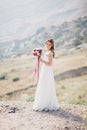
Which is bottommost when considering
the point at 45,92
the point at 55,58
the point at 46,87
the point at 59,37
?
the point at 45,92

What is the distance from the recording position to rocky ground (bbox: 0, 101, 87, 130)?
393 inches

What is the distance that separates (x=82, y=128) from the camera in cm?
1012

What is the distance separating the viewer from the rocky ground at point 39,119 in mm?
9971

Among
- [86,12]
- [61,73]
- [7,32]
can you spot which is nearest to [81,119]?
[61,73]

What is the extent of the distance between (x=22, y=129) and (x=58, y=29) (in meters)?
125

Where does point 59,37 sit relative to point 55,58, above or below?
above

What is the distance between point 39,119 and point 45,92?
1.38m

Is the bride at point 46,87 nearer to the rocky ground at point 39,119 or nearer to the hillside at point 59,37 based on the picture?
the rocky ground at point 39,119

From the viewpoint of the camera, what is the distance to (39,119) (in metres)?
10.6

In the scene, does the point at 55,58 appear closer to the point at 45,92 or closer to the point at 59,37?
the point at 45,92

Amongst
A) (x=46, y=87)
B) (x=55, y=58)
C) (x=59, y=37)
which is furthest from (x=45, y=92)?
(x=59, y=37)

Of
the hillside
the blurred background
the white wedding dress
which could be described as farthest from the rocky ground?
the hillside

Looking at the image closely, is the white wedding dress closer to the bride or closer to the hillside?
the bride

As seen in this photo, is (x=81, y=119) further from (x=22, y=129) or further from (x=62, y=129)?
(x=22, y=129)
